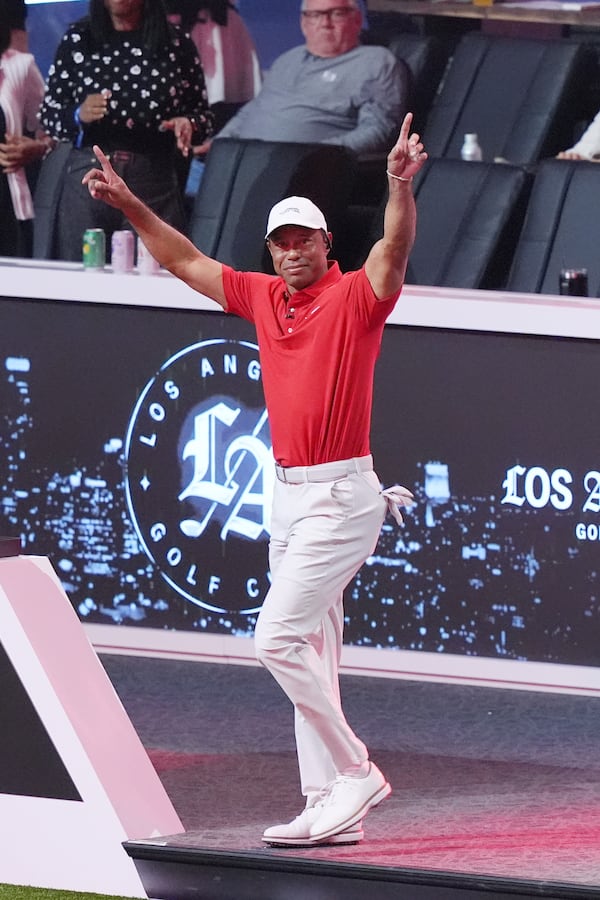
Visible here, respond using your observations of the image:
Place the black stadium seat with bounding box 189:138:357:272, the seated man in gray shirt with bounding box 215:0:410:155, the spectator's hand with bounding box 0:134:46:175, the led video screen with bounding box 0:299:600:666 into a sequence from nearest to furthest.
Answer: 1. the led video screen with bounding box 0:299:600:666
2. the black stadium seat with bounding box 189:138:357:272
3. the seated man in gray shirt with bounding box 215:0:410:155
4. the spectator's hand with bounding box 0:134:46:175

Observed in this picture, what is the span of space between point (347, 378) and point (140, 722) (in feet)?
5.83

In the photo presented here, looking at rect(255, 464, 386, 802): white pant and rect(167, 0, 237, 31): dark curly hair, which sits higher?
rect(167, 0, 237, 31): dark curly hair

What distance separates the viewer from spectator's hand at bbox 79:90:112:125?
6.50m

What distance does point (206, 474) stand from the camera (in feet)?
18.8

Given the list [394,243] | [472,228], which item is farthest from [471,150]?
[394,243]

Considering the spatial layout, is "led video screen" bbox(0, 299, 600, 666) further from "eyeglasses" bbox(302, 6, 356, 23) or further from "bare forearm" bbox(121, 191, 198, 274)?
"eyeglasses" bbox(302, 6, 356, 23)

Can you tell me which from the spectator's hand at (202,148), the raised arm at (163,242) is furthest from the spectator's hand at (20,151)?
the raised arm at (163,242)

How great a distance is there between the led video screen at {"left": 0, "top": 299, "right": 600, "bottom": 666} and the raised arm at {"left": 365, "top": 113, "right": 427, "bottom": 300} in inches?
64.0

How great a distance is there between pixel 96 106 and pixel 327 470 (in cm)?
306

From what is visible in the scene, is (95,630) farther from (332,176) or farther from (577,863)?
(577,863)

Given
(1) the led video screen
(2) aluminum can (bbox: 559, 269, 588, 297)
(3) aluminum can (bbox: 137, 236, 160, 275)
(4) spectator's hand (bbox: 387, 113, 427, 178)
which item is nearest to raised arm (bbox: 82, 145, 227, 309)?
(4) spectator's hand (bbox: 387, 113, 427, 178)

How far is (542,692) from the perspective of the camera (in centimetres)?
547

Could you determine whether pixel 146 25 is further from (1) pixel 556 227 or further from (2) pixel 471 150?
(1) pixel 556 227

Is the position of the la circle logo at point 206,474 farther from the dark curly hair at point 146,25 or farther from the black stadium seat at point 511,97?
the black stadium seat at point 511,97
